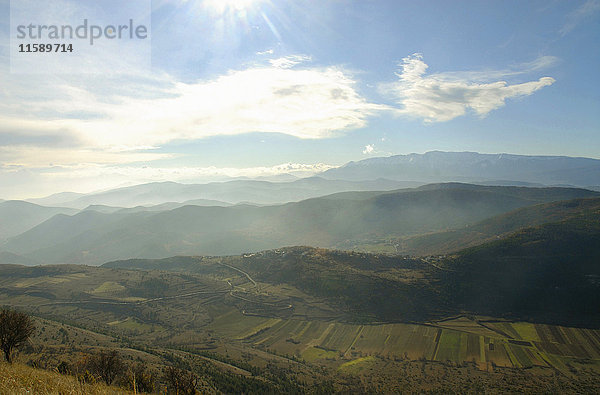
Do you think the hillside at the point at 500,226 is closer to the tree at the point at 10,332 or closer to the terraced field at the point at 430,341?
the terraced field at the point at 430,341

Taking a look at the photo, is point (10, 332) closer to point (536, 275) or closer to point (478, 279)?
point (478, 279)

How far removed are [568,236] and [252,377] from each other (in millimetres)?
131058

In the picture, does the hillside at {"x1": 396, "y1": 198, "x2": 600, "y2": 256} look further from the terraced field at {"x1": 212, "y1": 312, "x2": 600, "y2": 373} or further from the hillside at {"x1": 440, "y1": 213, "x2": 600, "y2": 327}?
the terraced field at {"x1": 212, "y1": 312, "x2": 600, "y2": 373}

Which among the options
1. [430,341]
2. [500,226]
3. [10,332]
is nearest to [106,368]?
[10,332]

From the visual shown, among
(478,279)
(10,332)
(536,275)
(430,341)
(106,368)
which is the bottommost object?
(430,341)

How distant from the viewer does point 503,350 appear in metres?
72.8

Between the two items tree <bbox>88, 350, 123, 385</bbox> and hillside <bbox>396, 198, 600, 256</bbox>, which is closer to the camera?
tree <bbox>88, 350, 123, 385</bbox>

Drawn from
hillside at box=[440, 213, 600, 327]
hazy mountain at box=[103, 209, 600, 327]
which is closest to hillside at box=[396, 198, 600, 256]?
hazy mountain at box=[103, 209, 600, 327]

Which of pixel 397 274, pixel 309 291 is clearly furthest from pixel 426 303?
pixel 309 291

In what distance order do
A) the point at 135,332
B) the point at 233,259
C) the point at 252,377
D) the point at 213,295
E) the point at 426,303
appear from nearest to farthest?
the point at 252,377 → the point at 135,332 → the point at 426,303 → the point at 213,295 → the point at 233,259

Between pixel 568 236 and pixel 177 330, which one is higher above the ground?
pixel 568 236

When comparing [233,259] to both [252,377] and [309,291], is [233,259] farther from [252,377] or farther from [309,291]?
[252,377]

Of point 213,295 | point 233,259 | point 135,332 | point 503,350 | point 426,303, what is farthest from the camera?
point 233,259

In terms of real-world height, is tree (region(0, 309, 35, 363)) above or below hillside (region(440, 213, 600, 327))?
above
